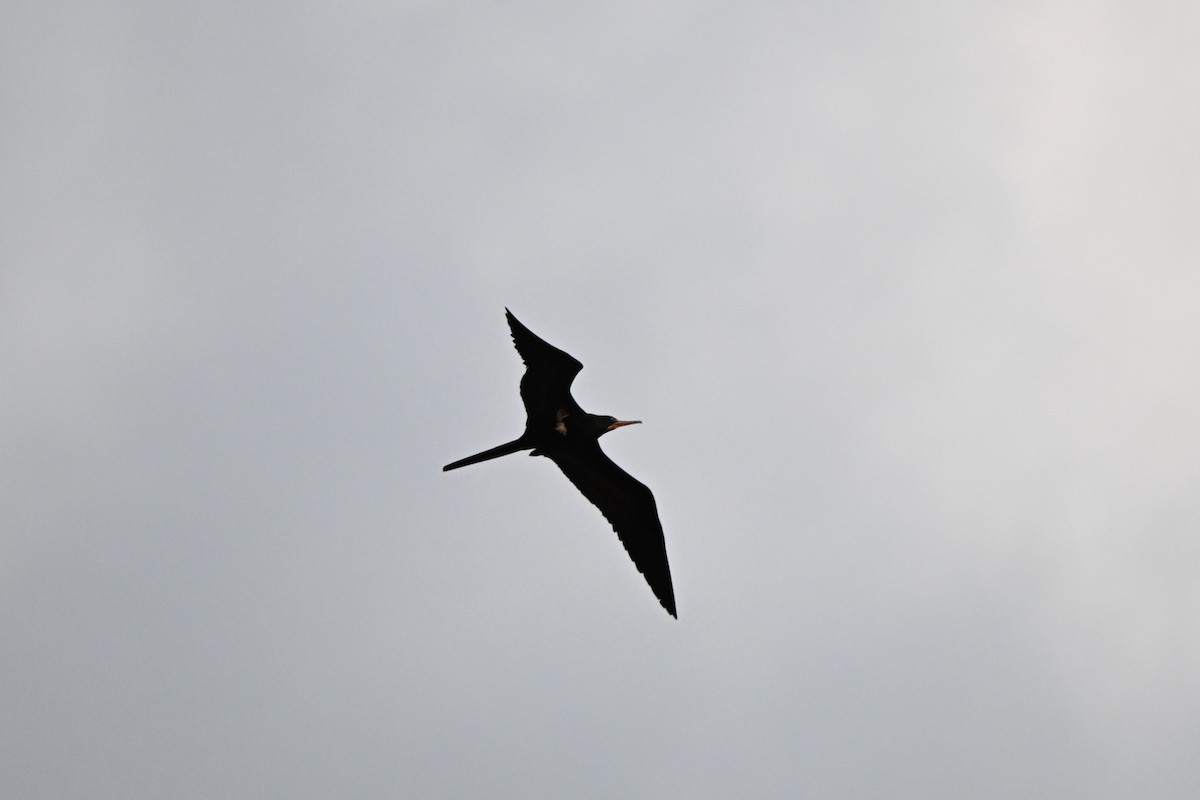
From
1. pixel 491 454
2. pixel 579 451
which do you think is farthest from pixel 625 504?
pixel 491 454

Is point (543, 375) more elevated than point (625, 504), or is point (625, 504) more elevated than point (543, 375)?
point (543, 375)

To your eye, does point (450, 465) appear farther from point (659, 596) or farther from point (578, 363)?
point (659, 596)

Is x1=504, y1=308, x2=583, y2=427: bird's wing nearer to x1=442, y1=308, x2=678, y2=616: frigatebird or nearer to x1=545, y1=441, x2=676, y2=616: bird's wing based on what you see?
x1=442, y1=308, x2=678, y2=616: frigatebird

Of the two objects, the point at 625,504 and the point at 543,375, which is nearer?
the point at 543,375

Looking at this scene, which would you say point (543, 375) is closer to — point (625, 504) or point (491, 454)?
point (491, 454)

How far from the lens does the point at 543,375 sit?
15.5 metres

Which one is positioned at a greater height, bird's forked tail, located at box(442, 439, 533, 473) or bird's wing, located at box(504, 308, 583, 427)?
bird's wing, located at box(504, 308, 583, 427)

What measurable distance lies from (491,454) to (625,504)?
8.78 feet

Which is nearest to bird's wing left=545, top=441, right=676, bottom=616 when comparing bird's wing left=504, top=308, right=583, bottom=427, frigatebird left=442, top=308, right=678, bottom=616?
frigatebird left=442, top=308, right=678, bottom=616

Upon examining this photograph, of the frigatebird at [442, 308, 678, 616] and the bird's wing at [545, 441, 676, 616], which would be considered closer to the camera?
the frigatebird at [442, 308, 678, 616]

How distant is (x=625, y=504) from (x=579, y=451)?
1159mm

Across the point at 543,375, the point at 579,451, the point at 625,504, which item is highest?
the point at 543,375

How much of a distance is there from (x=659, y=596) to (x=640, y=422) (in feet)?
9.08

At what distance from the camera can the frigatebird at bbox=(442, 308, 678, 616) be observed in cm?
1523
